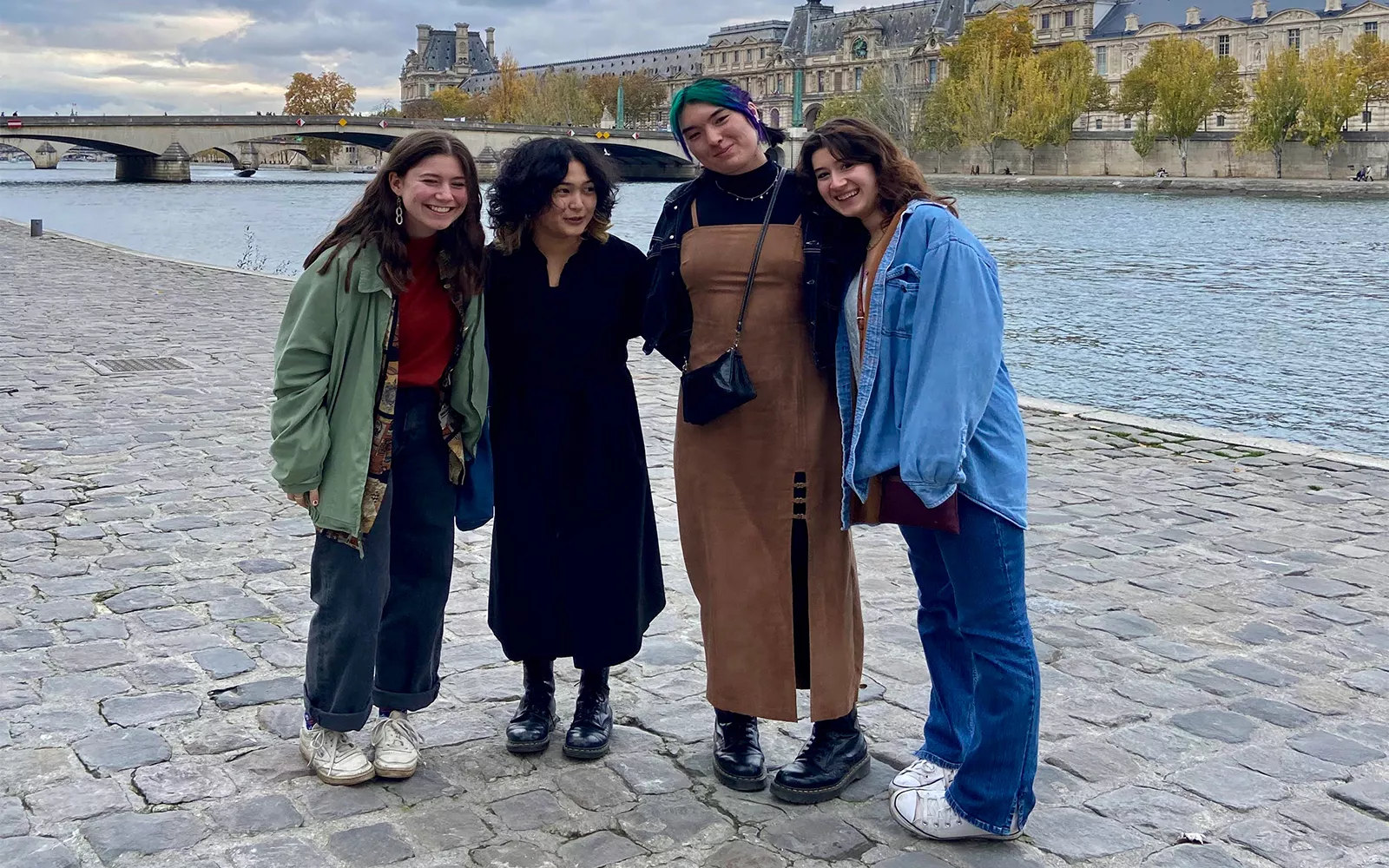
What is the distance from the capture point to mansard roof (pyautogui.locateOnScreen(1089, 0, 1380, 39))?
81375 mm

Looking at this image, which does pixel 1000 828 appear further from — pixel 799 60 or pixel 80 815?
pixel 799 60

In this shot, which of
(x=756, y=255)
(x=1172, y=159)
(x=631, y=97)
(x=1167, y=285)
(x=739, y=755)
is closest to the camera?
(x=756, y=255)

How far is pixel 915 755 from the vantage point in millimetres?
3416

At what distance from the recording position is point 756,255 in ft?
10.6

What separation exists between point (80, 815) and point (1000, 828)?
2.02 m

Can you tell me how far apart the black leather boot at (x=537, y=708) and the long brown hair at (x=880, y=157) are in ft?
4.95

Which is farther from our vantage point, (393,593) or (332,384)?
(393,593)

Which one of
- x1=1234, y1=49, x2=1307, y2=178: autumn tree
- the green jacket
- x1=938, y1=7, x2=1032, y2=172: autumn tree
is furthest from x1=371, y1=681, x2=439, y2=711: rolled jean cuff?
x1=938, y1=7, x2=1032, y2=172: autumn tree

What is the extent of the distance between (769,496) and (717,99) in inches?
35.6

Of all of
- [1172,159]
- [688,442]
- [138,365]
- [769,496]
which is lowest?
[138,365]

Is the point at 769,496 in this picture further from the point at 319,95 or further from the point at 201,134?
the point at 319,95

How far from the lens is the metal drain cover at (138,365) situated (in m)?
9.86

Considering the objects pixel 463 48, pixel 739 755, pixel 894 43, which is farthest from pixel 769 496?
pixel 463 48

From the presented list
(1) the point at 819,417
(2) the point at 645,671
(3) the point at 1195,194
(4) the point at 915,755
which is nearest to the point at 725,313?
(1) the point at 819,417
